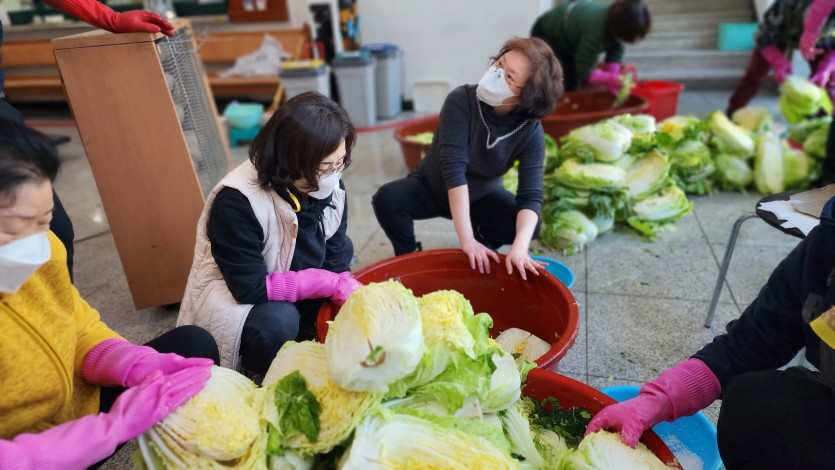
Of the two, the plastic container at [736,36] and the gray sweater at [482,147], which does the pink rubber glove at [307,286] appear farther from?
the plastic container at [736,36]

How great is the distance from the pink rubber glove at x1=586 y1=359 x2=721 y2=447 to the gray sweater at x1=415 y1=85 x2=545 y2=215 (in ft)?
3.27

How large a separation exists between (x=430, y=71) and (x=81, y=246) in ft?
14.7

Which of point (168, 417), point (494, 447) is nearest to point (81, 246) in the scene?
point (168, 417)

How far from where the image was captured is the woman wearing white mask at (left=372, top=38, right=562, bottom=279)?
193cm

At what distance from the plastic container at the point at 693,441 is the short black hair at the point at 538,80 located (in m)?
1.17

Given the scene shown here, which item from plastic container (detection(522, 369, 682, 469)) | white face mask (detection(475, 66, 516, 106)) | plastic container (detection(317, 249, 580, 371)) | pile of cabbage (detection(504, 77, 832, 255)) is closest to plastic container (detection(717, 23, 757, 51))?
pile of cabbage (detection(504, 77, 832, 255))

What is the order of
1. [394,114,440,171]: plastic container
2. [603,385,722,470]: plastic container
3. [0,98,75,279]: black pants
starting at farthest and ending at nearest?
[394,114,440,171]: plastic container < [0,98,75,279]: black pants < [603,385,722,470]: plastic container

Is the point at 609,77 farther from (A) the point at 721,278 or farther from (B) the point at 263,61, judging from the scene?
(B) the point at 263,61

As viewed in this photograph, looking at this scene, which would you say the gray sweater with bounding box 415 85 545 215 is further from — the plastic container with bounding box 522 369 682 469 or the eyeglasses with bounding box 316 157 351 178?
the plastic container with bounding box 522 369 682 469

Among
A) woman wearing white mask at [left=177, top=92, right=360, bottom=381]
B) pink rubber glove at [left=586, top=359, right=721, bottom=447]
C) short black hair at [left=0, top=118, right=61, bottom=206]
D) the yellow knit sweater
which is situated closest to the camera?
short black hair at [left=0, top=118, right=61, bottom=206]

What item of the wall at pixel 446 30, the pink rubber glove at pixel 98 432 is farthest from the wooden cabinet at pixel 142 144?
the wall at pixel 446 30

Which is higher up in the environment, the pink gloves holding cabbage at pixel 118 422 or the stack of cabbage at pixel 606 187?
the pink gloves holding cabbage at pixel 118 422

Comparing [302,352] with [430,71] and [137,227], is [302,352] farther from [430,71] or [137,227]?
[430,71]

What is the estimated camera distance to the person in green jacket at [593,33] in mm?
3965
